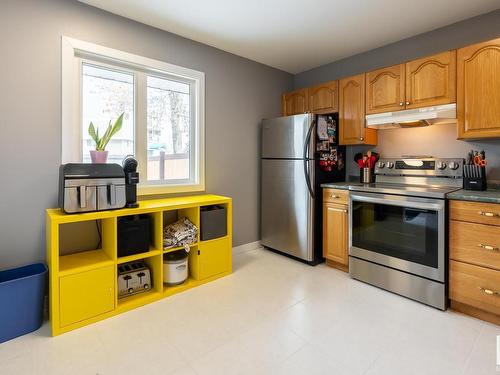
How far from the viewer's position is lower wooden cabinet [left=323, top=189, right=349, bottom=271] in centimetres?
273

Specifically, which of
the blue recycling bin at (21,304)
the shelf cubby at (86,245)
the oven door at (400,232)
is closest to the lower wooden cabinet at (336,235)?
the oven door at (400,232)

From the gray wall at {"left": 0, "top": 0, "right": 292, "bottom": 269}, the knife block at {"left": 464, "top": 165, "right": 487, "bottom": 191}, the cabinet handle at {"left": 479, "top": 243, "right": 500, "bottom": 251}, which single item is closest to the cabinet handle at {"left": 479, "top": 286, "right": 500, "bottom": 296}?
the cabinet handle at {"left": 479, "top": 243, "right": 500, "bottom": 251}

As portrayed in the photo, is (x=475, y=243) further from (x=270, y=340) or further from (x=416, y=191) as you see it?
(x=270, y=340)

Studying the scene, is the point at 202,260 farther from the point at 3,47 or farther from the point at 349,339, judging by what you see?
the point at 3,47

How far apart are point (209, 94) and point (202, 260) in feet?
5.72

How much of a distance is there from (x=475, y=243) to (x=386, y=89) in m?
1.55

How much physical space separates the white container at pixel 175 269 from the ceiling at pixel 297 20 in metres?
2.11

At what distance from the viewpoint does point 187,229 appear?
249 cm

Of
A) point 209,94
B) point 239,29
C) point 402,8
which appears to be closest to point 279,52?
point 239,29

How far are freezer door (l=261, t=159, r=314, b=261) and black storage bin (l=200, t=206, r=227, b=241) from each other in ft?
2.55

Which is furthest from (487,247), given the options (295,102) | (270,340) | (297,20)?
(295,102)

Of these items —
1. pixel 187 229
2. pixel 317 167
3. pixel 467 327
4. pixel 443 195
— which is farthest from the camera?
pixel 317 167

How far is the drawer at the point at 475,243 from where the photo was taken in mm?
1828

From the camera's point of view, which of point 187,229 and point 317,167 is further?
point 317,167
